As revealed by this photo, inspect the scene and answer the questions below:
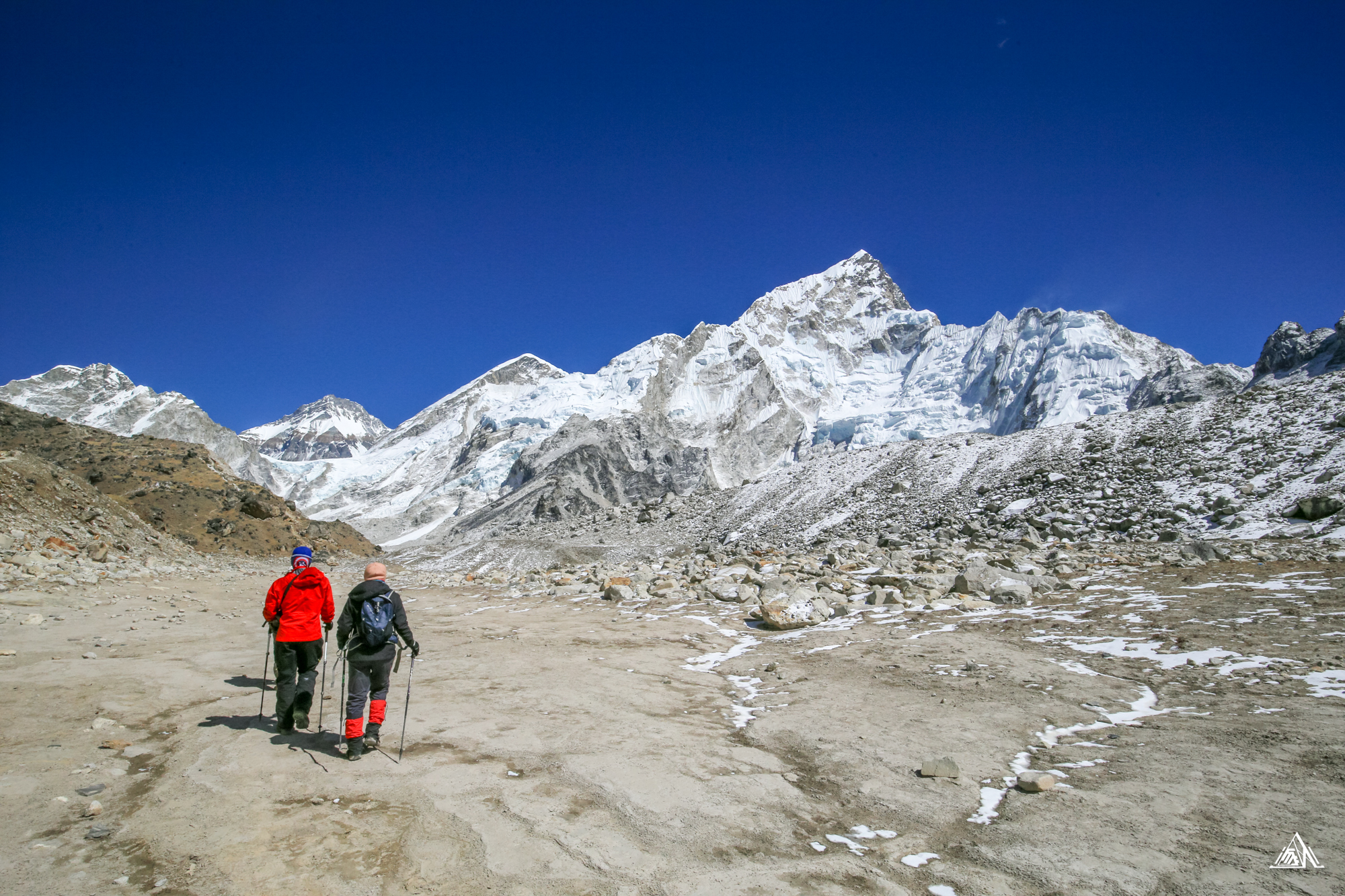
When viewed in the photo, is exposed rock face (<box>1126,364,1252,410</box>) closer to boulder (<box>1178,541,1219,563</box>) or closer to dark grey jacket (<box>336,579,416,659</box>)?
boulder (<box>1178,541,1219,563</box>)

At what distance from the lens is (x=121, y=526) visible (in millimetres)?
25188

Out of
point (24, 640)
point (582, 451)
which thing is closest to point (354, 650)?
point (24, 640)

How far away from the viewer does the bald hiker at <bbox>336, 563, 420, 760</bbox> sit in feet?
19.9

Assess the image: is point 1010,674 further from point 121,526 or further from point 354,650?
point 121,526

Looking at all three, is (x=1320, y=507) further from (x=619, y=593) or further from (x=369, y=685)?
(x=369, y=685)

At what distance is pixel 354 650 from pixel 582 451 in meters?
89.0

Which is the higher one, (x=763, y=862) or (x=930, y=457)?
(x=930, y=457)

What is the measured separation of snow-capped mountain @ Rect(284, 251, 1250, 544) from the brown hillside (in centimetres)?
3359

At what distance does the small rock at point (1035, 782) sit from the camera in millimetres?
5211

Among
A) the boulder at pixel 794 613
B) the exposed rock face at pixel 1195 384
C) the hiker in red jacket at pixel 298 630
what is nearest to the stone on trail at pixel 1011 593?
the boulder at pixel 794 613

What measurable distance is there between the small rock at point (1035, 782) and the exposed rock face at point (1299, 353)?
72070 millimetres

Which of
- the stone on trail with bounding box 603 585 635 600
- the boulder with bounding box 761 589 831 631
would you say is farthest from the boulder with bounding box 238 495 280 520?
the boulder with bounding box 761 589 831 631

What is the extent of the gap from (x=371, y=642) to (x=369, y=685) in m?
0.40

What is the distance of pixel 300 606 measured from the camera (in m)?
7.00
